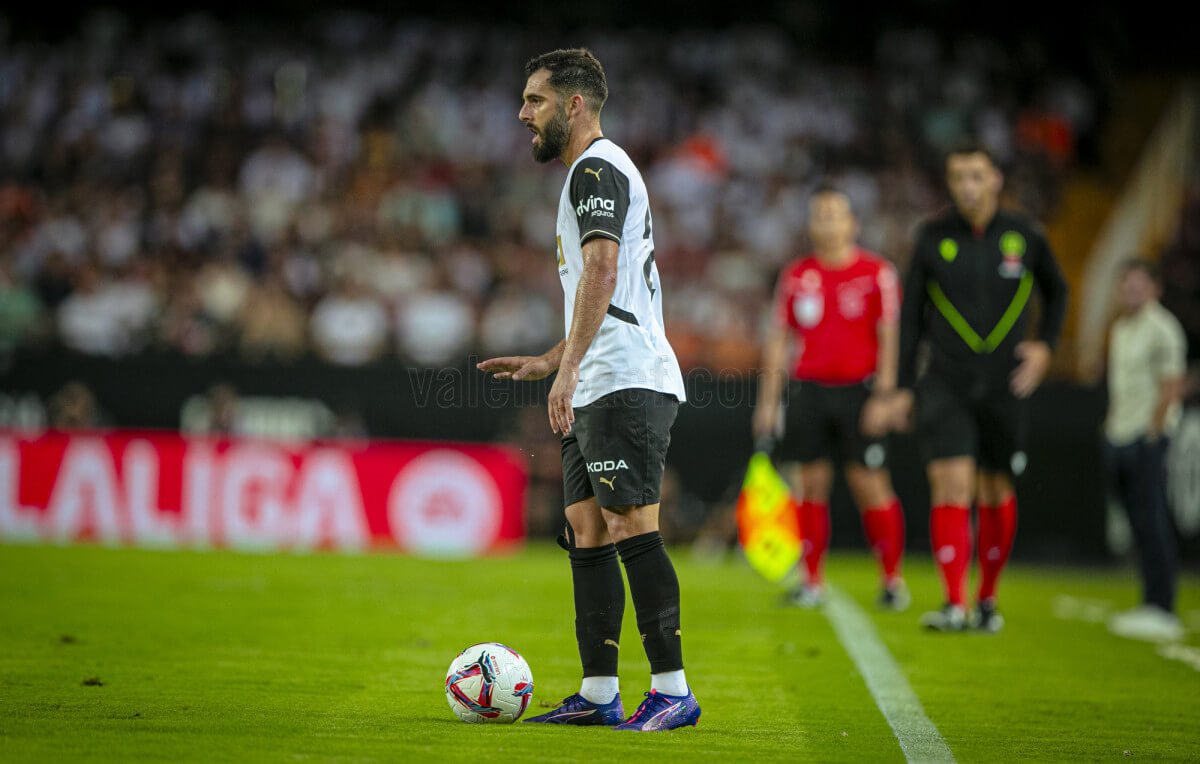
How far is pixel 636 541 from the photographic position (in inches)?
177

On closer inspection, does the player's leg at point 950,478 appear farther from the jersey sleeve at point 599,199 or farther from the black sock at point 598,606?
the jersey sleeve at point 599,199

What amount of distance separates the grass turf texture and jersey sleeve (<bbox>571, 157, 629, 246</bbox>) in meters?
1.75

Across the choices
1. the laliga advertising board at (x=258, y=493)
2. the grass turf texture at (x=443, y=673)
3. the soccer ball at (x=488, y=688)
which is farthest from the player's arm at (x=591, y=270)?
the laliga advertising board at (x=258, y=493)

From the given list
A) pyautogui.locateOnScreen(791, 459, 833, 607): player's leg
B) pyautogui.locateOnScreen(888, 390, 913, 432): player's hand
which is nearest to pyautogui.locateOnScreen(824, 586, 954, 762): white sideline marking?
pyautogui.locateOnScreen(791, 459, 833, 607): player's leg

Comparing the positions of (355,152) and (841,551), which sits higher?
(355,152)

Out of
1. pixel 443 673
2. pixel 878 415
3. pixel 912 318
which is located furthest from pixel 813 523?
pixel 443 673

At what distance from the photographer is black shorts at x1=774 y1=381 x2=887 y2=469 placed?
342 inches

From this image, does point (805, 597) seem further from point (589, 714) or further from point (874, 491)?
point (589, 714)

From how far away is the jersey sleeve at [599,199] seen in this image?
14.4ft

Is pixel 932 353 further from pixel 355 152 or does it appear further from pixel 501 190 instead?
pixel 355 152

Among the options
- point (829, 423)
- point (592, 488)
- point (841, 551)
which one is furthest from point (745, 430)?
point (592, 488)

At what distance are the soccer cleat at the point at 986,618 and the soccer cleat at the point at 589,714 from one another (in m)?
3.62

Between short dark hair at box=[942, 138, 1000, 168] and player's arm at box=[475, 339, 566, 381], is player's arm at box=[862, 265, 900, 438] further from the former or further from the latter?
player's arm at box=[475, 339, 566, 381]

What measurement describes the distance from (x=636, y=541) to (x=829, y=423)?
454 cm
